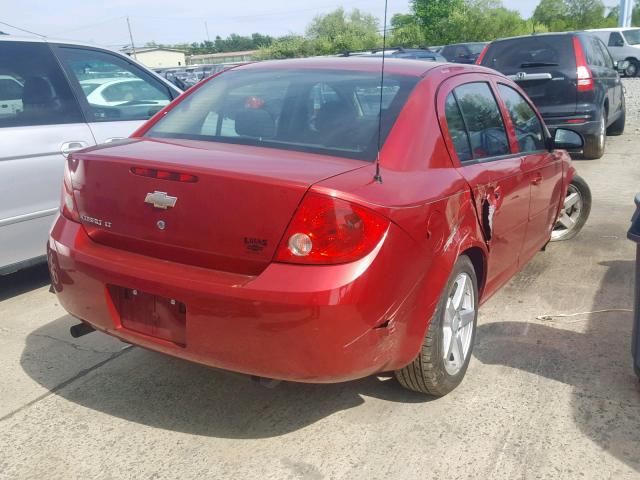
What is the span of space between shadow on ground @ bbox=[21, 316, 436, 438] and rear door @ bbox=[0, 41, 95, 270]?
1.03 m

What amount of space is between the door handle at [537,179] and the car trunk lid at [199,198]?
174cm

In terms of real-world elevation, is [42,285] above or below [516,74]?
below

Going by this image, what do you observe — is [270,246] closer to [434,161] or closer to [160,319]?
[160,319]

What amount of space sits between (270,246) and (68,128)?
2821 mm

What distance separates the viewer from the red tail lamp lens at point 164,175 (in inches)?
99.9

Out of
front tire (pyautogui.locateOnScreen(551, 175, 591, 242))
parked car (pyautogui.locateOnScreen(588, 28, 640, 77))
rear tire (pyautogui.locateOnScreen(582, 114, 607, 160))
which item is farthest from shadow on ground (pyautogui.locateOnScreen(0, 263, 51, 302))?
parked car (pyautogui.locateOnScreen(588, 28, 640, 77))

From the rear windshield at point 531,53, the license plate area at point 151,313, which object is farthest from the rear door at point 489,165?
the rear windshield at point 531,53

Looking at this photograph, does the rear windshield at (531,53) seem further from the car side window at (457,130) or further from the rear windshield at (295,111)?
the rear windshield at (295,111)

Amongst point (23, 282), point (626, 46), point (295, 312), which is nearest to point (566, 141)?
point (295, 312)

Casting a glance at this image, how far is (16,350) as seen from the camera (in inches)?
146

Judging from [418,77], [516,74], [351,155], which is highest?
[418,77]

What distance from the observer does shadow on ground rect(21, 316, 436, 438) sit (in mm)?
2961

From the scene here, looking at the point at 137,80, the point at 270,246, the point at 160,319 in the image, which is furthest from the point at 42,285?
the point at 270,246

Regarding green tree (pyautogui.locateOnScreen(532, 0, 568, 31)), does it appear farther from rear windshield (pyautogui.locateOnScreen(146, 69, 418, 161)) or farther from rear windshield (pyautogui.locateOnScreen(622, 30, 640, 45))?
rear windshield (pyautogui.locateOnScreen(146, 69, 418, 161))
